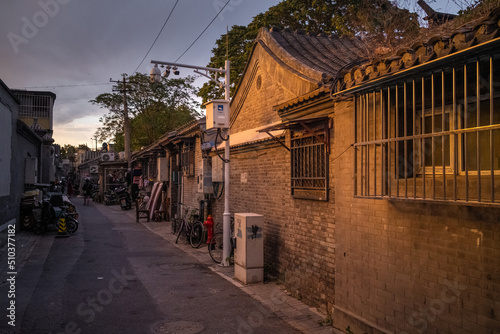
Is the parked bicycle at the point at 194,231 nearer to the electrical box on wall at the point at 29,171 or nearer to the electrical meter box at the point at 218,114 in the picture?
the electrical meter box at the point at 218,114

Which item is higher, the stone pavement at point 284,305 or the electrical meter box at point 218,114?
the electrical meter box at point 218,114

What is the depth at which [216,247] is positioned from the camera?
13.0m

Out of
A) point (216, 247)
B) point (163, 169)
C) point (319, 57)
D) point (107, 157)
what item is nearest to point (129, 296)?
point (216, 247)

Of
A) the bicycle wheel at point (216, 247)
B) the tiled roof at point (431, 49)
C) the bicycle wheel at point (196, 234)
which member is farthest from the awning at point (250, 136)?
the tiled roof at point (431, 49)

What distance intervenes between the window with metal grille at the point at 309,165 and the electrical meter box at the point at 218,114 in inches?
103

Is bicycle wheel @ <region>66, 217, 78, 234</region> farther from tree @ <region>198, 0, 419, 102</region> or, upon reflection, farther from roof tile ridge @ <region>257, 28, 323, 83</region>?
roof tile ridge @ <region>257, 28, 323, 83</region>

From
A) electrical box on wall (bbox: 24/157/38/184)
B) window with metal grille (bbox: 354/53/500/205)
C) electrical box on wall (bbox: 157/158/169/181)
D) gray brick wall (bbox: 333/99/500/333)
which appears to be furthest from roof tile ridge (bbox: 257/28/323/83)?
electrical box on wall (bbox: 157/158/169/181)

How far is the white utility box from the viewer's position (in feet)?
29.7

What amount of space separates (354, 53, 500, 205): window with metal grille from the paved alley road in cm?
299

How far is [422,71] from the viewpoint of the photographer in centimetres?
470

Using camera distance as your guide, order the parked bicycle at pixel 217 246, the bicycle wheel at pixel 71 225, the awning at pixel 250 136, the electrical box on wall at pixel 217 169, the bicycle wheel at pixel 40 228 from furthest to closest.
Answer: the bicycle wheel at pixel 71 225
the bicycle wheel at pixel 40 228
the electrical box on wall at pixel 217 169
the parked bicycle at pixel 217 246
the awning at pixel 250 136

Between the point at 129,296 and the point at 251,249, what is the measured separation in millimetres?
2698

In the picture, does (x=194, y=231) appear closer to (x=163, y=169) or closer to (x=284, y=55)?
(x=284, y=55)

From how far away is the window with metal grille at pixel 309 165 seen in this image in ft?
24.8
